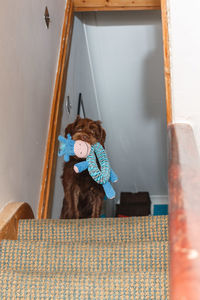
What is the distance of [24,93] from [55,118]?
0.65 m

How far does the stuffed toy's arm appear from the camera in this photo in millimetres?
2086

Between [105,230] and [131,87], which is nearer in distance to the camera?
[105,230]

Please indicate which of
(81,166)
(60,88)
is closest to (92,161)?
(81,166)

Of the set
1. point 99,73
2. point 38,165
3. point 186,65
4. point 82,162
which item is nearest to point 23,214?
point 82,162

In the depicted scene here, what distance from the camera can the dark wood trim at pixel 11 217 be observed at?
1.66m

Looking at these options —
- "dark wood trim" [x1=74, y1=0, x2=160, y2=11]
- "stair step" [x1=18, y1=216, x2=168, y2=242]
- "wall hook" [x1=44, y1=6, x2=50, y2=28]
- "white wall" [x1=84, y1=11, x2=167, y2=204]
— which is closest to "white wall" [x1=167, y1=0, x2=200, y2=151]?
"stair step" [x1=18, y1=216, x2=168, y2=242]

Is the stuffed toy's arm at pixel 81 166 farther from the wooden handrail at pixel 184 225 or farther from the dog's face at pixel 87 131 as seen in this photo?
the wooden handrail at pixel 184 225

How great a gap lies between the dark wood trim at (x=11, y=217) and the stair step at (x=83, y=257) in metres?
0.13

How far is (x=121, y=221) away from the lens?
1.70m

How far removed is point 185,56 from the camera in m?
1.67

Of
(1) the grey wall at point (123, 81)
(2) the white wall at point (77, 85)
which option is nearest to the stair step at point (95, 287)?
(2) the white wall at point (77, 85)

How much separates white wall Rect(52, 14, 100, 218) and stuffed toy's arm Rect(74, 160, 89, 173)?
95 cm

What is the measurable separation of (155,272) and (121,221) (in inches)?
20.8

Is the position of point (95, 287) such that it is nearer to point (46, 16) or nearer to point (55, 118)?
point (55, 118)
